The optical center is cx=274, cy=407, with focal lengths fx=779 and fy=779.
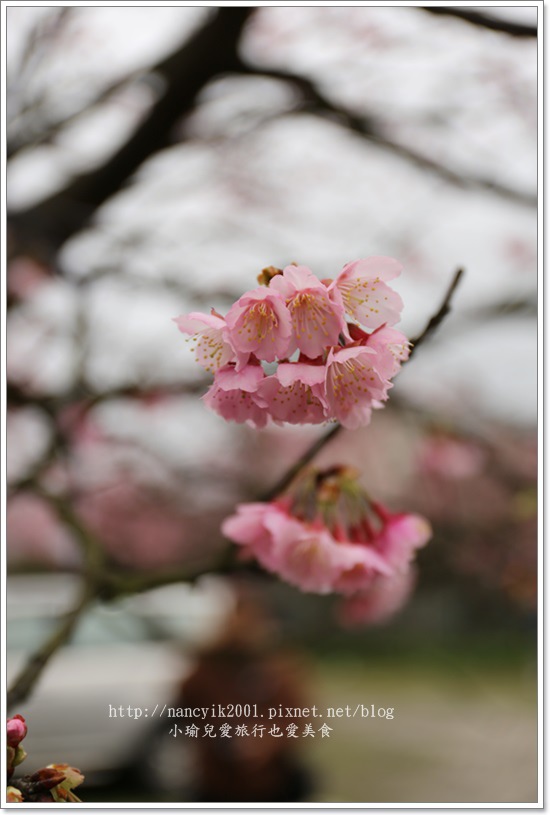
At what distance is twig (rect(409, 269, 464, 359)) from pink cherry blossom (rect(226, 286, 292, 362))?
0.37ft

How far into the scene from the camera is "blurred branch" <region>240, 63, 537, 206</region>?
4.90ft

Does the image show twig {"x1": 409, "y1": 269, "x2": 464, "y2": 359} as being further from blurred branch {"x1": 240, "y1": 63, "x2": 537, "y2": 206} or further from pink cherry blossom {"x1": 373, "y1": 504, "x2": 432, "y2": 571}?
blurred branch {"x1": 240, "y1": 63, "x2": 537, "y2": 206}

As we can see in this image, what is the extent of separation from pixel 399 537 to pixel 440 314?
0.31 meters

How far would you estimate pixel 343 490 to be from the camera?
0.85m

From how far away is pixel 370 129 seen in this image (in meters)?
1.77

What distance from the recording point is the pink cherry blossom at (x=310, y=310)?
0.59 metres

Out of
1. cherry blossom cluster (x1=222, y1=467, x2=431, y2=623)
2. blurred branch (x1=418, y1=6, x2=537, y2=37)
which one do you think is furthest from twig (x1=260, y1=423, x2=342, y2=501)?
blurred branch (x1=418, y1=6, x2=537, y2=37)

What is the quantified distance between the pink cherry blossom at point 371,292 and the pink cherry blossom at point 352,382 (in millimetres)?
38

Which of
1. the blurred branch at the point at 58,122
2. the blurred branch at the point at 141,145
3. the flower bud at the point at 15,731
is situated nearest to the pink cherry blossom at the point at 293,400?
the flower bud at the point at 15,731

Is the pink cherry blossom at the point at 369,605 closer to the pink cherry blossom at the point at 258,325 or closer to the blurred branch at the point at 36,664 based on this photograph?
the blurred branch at the point at 36,664

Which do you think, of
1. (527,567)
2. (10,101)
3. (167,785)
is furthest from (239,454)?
(10,101)

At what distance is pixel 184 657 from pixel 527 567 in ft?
7.02

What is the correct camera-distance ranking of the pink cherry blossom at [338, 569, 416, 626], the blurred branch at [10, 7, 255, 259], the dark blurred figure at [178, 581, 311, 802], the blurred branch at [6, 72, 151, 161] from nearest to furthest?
the pink cherry blossom at [338, 569, 416, 626] → the blurred branch at [10, 7, 255, 259] → the blurred branch at [6, 72, 151, 161] → the dark blurred figure at [178, 581, 311, 802]

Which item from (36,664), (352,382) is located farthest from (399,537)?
(36,664)
